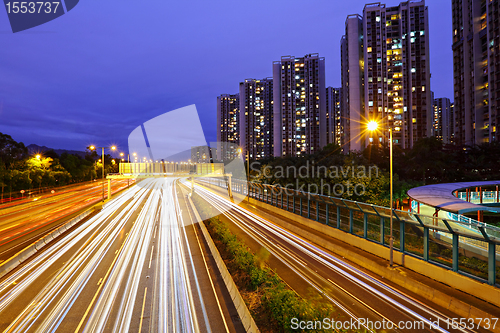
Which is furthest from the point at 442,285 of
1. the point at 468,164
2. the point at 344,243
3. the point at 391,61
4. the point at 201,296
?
the point at 391,61

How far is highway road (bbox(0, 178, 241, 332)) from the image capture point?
901 centimetres

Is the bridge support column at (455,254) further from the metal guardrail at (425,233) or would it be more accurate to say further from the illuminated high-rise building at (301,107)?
the illuminated high-rise building at (301,107)

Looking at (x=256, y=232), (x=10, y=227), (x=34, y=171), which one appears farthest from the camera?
(x=34, y=171)

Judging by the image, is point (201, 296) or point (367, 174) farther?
point (367, 174)

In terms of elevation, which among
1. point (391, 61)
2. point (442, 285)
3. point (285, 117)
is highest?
point (391, 61)

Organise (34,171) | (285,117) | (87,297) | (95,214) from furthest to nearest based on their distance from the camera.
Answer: (285,117) → (34,171) → (95,214) → (87,297)

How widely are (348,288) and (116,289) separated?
32.8ft

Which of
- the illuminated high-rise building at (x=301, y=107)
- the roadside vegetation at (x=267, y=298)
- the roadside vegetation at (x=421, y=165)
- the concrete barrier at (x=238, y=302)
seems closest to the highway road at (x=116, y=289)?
the concrete barrier at (x=238, y=302)

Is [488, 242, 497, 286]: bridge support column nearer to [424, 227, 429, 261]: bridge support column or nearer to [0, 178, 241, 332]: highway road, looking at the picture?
[424, 227, 429, 261]: bridge support column

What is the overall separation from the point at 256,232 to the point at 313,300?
11250 mm

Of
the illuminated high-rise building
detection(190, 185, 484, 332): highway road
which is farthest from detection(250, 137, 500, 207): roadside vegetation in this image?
the illuminated high-rise building

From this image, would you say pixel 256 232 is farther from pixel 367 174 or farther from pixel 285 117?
pixel 285 117

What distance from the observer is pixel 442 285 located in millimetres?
9992

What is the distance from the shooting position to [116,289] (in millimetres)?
11422
